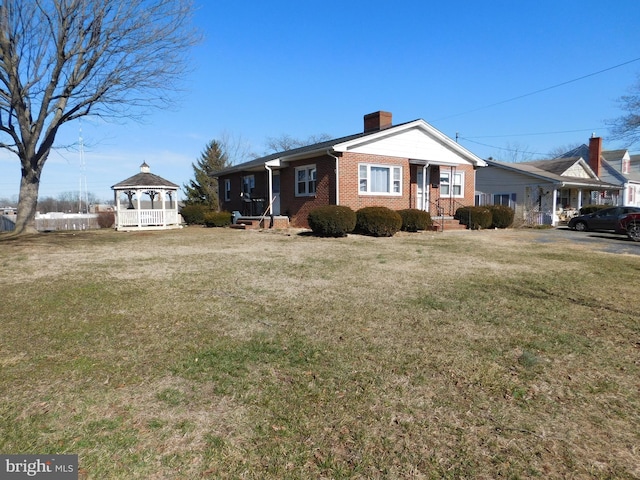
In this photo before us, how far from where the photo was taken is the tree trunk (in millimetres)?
17906

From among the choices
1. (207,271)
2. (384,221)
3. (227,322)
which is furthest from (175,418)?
(384,221)

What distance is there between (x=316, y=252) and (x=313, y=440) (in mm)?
8712

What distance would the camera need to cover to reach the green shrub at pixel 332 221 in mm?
14883

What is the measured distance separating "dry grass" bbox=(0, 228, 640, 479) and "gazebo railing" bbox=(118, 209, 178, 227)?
1524 centimetres

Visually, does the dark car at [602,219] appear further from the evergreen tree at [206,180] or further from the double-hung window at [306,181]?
the evergreen tree at [206,180]

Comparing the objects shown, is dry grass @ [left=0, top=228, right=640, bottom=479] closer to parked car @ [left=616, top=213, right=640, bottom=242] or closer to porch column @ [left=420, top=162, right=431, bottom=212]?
parked car @ [left=616, top=213, right=640, bottom=242]

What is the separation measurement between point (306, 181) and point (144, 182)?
10257mm

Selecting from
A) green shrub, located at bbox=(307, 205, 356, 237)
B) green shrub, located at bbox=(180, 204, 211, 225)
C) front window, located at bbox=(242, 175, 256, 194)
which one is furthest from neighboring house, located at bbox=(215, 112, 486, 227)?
green shrub, located at bbox=(180, 204, 211, 225)

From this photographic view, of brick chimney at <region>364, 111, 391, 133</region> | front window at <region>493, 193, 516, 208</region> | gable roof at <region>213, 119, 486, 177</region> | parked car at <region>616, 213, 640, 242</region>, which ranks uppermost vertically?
brick chimney at <region>364, 111, 391, 133</region>

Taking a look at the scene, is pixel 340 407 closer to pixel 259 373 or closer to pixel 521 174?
pixel 259 373

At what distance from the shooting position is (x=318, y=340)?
443cm

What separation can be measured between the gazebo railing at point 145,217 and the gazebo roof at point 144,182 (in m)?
1.58

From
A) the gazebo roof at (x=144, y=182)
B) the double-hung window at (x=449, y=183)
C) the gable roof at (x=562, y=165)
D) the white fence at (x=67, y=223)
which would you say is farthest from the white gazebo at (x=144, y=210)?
the gable roof at (x=562, y=165)

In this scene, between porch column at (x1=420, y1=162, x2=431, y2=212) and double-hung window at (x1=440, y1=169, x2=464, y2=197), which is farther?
double-hung window at (x1=440, y1=169, x2=464, y2=197)
